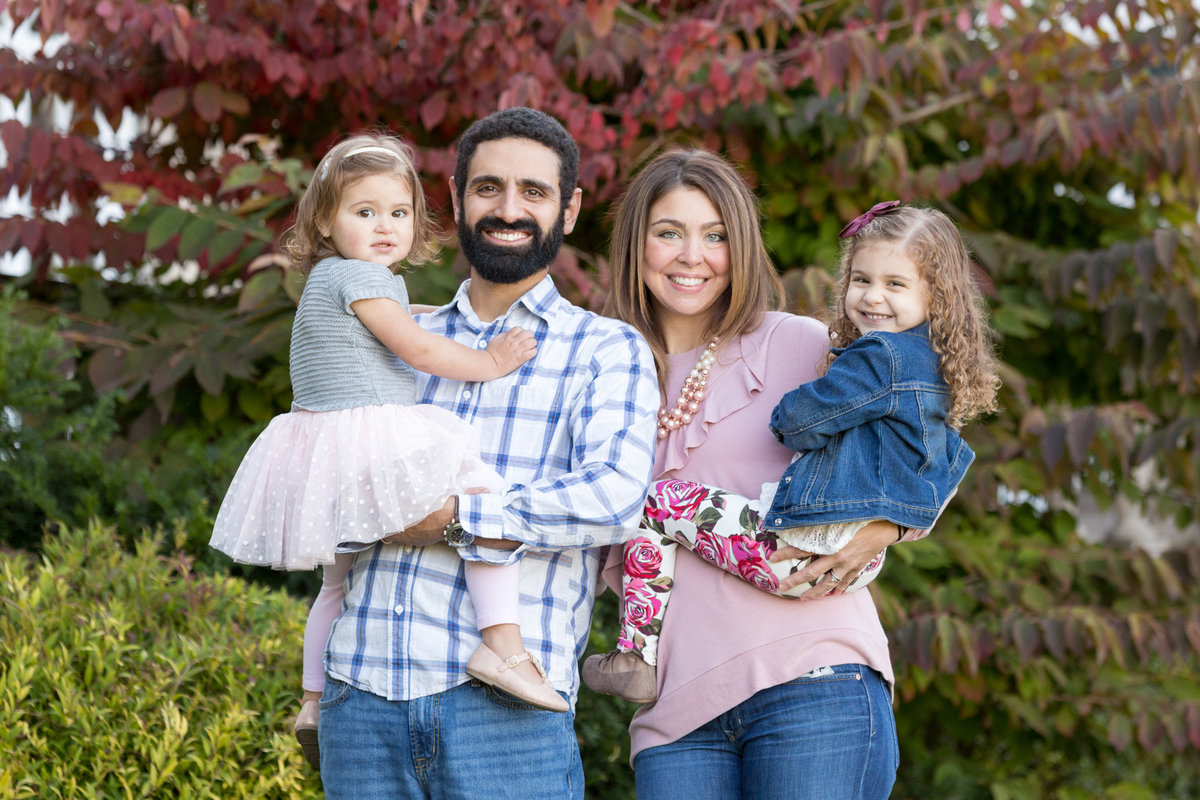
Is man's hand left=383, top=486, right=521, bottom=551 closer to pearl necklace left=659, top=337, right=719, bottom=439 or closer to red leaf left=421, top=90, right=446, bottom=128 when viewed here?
pearl necklace left=659, top=337, right=719, bottom=439

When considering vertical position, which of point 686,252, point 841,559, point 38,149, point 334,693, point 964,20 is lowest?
point 334,693

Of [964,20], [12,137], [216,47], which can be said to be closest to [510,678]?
[216,47]

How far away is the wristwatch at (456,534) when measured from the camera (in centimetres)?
203

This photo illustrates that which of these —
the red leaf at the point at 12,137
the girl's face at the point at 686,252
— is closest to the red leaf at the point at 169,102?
the red leaf at the point at 12,137

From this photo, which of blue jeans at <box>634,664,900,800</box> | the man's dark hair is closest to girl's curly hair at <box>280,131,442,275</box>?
the man's dark hair

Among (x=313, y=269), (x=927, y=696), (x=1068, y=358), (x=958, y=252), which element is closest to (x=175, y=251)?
(x=313, y=269)

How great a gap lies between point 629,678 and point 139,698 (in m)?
1.21

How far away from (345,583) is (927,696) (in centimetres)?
296

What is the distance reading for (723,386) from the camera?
2410 mm

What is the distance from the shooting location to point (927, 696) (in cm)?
444

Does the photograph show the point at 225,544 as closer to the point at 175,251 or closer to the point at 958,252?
the point at 958,252

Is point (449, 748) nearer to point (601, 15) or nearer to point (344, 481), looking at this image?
point (344, 481)

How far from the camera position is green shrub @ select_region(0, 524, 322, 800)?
253 cm

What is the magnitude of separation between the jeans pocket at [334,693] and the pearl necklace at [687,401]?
0.84 meters
